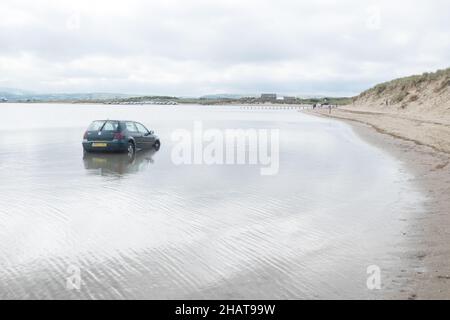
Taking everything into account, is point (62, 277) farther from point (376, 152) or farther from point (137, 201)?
point (376, 152)

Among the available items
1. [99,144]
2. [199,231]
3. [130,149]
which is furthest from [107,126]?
[199,231]

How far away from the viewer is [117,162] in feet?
59.9

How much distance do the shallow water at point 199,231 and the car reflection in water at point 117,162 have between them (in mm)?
250

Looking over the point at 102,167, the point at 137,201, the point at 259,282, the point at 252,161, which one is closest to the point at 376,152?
the point at 252,161

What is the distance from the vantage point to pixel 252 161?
1841cm

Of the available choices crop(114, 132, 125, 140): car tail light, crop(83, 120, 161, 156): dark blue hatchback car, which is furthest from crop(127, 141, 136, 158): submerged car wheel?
crop(114, 132, 125, 140): car tail light

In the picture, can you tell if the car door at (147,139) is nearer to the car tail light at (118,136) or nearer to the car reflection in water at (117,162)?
the car reflection in water at (117,162)

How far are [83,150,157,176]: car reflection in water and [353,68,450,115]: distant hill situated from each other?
32.8m

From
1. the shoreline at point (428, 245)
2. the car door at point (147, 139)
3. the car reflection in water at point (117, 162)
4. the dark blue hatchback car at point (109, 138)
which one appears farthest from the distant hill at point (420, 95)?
the shoreline at point (428, 245)

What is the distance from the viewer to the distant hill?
50.7 metres

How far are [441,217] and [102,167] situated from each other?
11.0 meters

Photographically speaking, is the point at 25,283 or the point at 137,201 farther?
the point at 137,201
